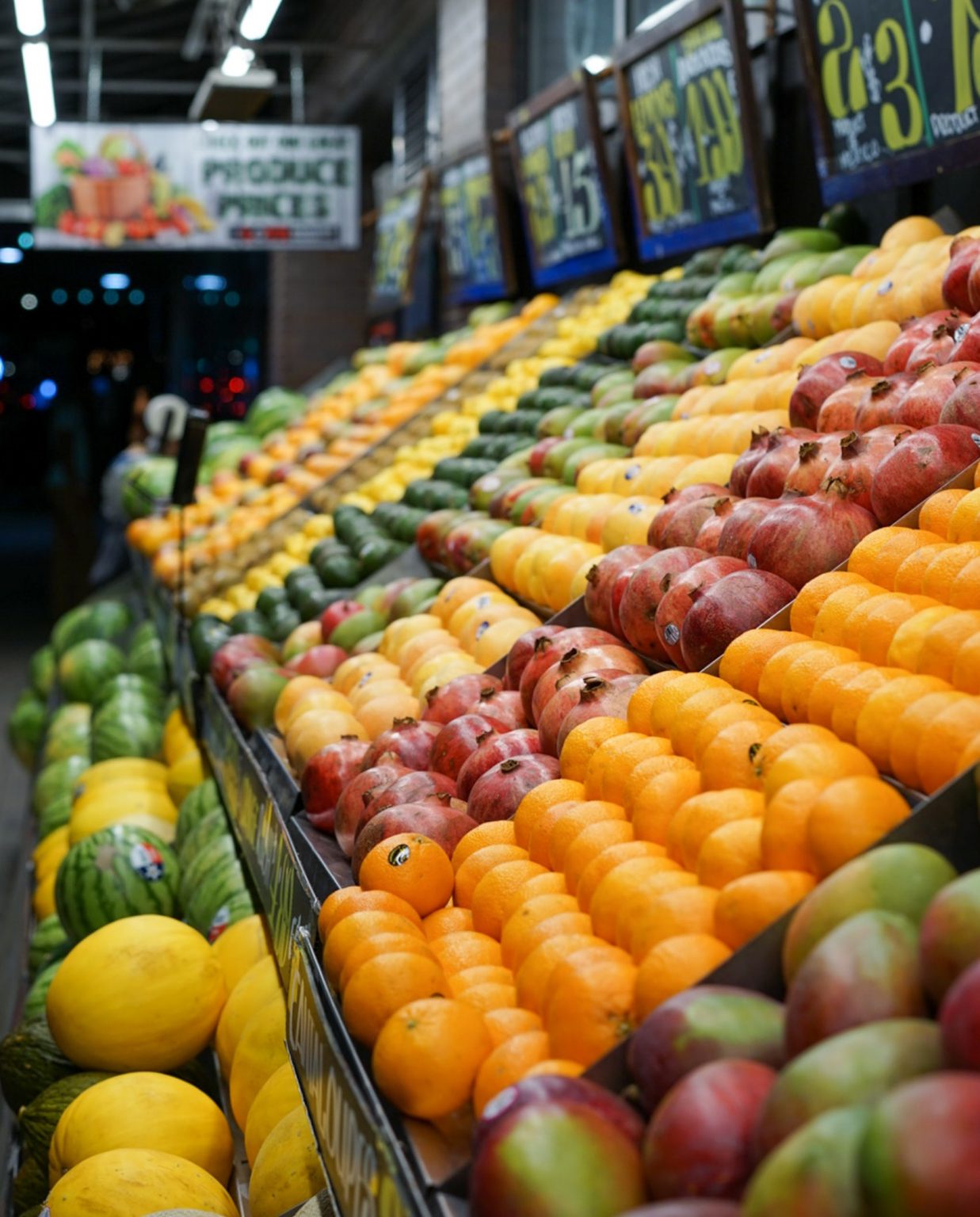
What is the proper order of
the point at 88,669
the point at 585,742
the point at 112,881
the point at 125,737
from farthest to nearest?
the point at 88,669 → the point at 125,737 → the point at 112,881 → the point at 585,742

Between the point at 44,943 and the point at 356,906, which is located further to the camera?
the point at 44,943

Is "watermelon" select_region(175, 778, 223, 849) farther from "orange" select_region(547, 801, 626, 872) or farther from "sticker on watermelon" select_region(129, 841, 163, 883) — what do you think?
"orange" select_region(547, 801, 626, 872)

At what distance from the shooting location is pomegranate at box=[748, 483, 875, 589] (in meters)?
2.11

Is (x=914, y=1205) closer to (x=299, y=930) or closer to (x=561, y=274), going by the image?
(x=299, y=930)

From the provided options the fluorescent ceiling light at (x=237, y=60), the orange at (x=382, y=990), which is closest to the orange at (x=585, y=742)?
the orange at (x=382, y=990)

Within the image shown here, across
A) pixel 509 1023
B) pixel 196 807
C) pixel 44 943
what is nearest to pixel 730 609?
pixel 509 1023

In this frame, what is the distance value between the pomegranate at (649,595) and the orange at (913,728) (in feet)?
2.85

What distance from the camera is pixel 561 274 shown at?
6.71 m

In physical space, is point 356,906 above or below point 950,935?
below

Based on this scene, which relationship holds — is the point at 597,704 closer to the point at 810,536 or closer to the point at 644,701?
the point at 644,701

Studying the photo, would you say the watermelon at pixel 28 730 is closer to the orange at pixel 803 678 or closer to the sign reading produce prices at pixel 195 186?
the sign reading produce prices at pixel 195 186

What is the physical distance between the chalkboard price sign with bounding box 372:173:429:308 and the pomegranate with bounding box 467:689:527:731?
21.5 feet

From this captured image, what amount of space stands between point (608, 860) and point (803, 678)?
13.8 inches

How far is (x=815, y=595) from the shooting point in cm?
192
